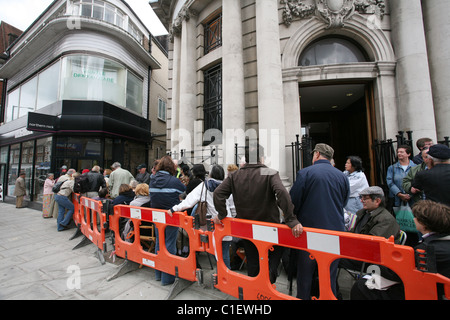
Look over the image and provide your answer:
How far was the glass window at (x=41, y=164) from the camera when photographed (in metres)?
10.4

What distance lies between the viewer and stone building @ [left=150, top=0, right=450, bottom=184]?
18.7 feet

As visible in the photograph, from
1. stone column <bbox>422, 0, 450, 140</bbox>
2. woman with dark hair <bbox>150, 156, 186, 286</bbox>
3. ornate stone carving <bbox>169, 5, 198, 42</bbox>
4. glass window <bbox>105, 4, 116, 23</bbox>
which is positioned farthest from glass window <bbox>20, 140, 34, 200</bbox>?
stone column <bbox>422, 0, 450, 140</bbox>

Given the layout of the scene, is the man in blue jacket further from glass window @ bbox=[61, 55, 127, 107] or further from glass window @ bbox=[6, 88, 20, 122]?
glass window @ bbox=[6, 88, 20, 122]

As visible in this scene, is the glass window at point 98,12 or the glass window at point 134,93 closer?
the glass window at point 98,12

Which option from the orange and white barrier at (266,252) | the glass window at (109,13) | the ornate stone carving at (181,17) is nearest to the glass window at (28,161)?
the glass window at (109,13)

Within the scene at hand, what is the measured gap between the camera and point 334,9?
20.4 ft

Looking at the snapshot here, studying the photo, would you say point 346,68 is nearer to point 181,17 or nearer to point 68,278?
point 181,17

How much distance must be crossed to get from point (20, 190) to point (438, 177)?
1599 cm

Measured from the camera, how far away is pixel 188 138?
8297 mm

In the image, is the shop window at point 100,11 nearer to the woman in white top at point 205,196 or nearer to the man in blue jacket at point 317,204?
the woman in white top at point 205,196

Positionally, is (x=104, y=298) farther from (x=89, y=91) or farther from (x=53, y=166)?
(x=89, y=91)

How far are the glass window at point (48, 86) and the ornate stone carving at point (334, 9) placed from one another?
40.7ft
